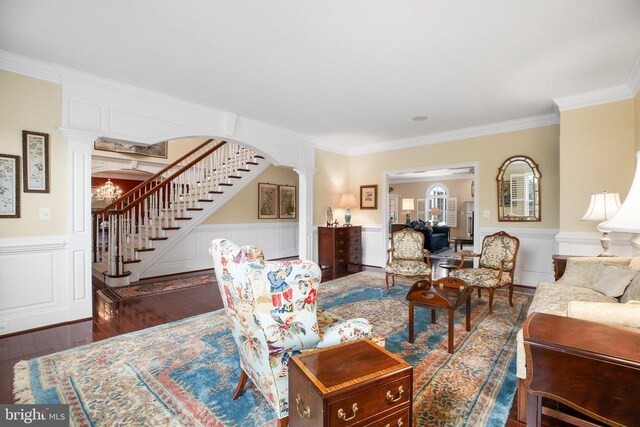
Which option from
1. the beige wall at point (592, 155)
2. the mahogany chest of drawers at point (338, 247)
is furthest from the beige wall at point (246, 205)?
the beige wall at point (592, 155)

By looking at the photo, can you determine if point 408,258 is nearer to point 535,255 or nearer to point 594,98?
point 535,255

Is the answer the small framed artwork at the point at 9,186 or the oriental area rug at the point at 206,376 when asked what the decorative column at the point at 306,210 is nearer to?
the oriental area rug at the point at 206,376

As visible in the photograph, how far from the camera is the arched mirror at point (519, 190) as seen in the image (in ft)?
15.7

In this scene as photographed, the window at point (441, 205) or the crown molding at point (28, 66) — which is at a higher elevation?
the crown molding at point (28, 66)

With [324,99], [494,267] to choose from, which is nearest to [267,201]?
[324,99]

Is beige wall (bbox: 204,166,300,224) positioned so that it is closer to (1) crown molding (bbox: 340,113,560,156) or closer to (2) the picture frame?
(2) the picture frame

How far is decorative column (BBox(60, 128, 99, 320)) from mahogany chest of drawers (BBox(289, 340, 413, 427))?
10.4 feet

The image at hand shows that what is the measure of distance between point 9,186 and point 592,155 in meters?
6.48

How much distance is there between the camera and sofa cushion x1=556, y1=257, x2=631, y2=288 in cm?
289

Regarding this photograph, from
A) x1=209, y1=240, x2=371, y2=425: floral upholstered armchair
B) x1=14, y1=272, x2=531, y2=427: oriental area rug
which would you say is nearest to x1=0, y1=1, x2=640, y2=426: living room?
x1=14, y1=272, x2=531, y2=427: oriental area rug

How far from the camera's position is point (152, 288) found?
479 centimetres

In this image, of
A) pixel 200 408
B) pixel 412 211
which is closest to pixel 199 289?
pixel 200 408

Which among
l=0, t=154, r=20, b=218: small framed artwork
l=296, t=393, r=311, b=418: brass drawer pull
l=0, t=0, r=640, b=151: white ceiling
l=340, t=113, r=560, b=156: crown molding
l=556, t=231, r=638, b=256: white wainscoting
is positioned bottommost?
l=296, t=393, r=311, b=418: brass drawer pull

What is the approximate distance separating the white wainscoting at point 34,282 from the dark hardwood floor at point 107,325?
0.47ft
